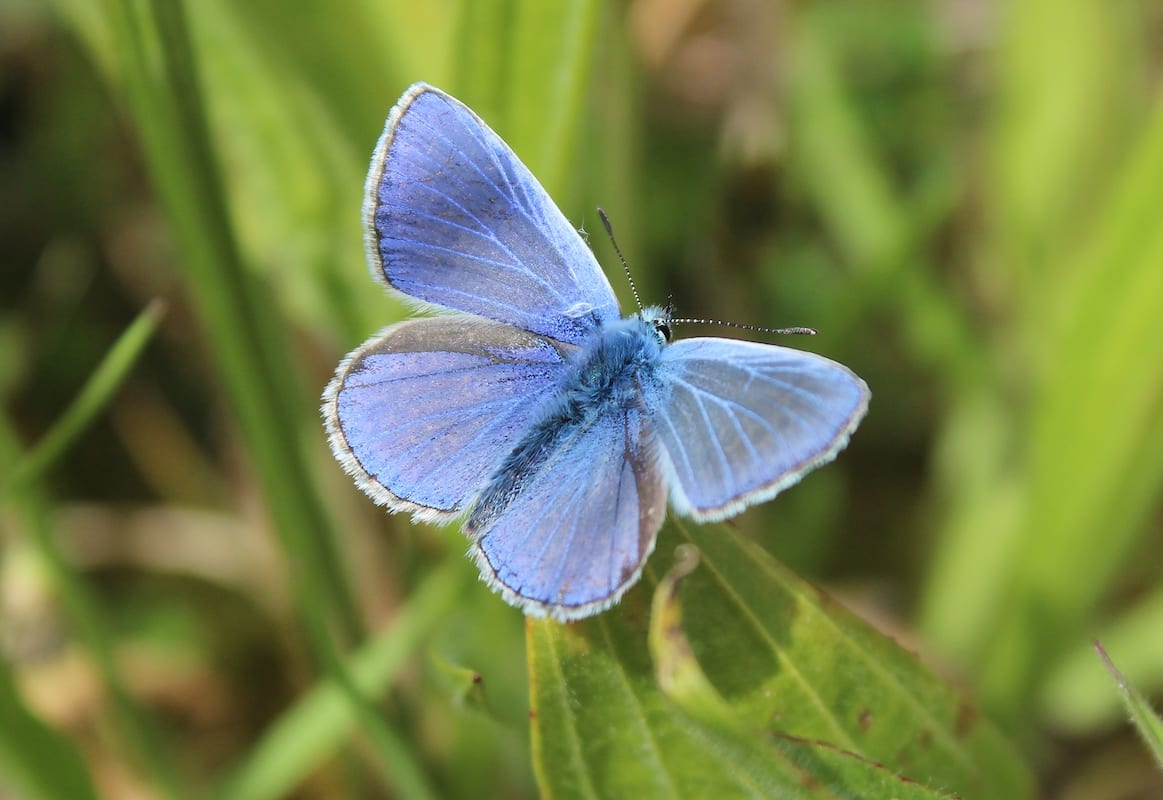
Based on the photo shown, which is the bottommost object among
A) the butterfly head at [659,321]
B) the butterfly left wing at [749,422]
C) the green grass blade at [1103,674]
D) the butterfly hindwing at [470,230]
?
the green grass blade at [1103,674]

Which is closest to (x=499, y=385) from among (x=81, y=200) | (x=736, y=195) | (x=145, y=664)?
(x=736, y=195)

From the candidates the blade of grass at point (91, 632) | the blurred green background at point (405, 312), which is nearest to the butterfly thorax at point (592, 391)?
the blurred green background at point (405, 312)

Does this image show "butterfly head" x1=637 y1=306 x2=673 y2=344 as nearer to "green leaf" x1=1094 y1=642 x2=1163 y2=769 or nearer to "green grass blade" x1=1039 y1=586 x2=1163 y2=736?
"green leaf" x1=1094 y1=642 x2=1163 y2=769

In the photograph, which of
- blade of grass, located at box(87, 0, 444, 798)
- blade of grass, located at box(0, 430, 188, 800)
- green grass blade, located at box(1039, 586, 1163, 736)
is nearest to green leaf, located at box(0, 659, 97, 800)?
blade of grass, located at box(0, 430, 188, 800)

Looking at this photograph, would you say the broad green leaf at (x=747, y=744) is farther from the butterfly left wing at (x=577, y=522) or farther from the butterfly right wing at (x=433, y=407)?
the butterfly right wing at (x=433, y=407)

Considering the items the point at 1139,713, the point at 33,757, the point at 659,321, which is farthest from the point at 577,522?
the point at 33,757

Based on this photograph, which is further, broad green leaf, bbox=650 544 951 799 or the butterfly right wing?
the butterfly right wing

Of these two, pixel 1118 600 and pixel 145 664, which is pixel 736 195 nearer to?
pixel 1118 600
